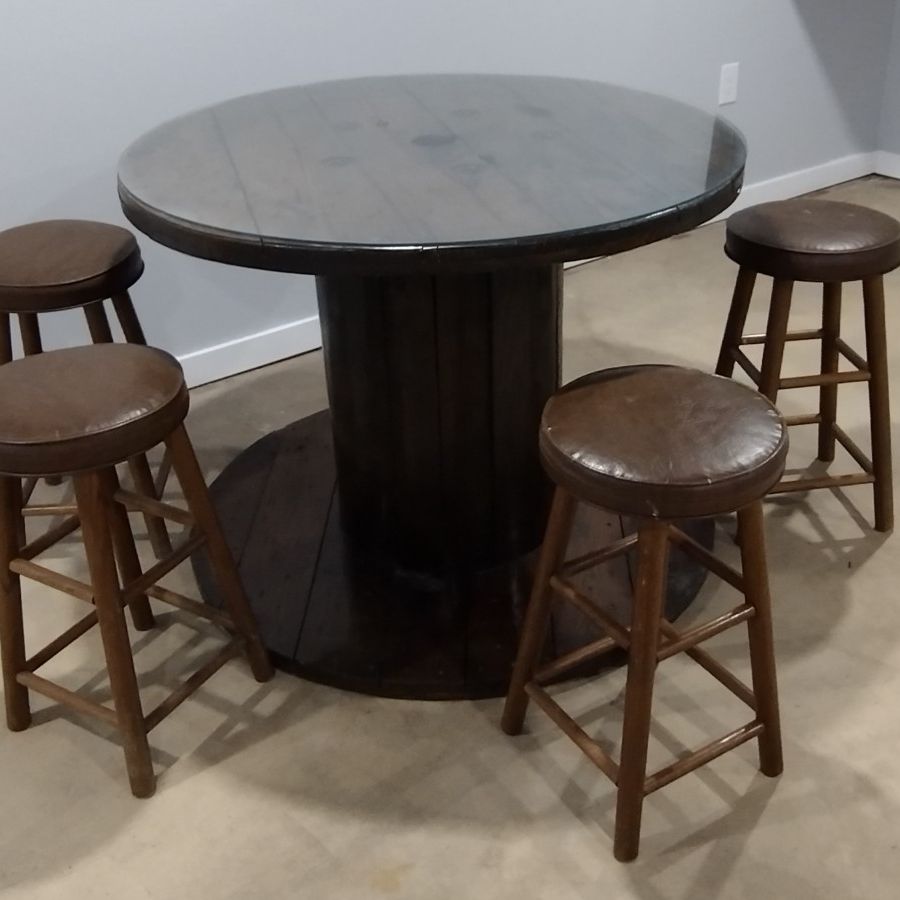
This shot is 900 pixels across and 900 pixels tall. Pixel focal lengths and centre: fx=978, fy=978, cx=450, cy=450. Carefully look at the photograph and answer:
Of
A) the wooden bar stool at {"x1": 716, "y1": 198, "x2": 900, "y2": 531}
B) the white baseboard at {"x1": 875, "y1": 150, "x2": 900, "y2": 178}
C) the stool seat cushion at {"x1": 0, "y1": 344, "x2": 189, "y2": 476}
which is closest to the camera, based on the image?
the stool seat cushion at {"x1": 0, "y1": 344, "x2": 189, "y2": 476}

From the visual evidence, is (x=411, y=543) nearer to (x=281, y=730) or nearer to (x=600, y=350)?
(x=281, y=730)

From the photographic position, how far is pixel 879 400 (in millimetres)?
1912

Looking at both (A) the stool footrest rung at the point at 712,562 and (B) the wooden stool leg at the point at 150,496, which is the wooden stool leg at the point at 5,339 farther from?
(A) the stool footrest rung at the point at 712,562

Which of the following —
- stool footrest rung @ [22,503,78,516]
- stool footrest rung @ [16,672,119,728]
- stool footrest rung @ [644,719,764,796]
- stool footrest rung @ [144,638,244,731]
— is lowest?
stool footrest rung @ [144,638,244,731]

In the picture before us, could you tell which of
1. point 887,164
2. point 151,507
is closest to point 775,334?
point 151,507

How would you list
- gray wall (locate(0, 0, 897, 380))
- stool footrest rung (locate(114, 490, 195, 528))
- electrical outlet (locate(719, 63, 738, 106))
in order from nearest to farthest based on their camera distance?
stool footrest rung (locate(114, 490, 195, 528)), gray wall (locate(0, 0, 897, 380)), electrical outlet (locate(719, 63, 738, 106))

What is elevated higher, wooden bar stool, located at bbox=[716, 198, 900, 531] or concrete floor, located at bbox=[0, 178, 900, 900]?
wooden bar stool, located at bbox=[716, 198, 900, 531]

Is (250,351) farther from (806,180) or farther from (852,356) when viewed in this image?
(806,180)

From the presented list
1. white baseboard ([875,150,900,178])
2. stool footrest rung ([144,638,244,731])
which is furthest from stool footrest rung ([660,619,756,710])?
white baseboard ([875,150,900,178])

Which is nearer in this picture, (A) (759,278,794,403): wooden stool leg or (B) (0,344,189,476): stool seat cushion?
(B) (0,344,189,476): stool seat cushion

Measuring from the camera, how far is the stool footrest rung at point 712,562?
4.52 feet

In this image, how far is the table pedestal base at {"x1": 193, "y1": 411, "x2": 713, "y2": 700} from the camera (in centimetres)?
167

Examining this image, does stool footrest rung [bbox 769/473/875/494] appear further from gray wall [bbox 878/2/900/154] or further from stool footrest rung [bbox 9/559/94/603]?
gray wall [bbox 878/2/900/154]

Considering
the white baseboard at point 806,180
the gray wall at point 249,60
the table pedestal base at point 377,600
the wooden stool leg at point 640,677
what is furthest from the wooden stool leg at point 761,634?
the white baseboard at point 806,180
